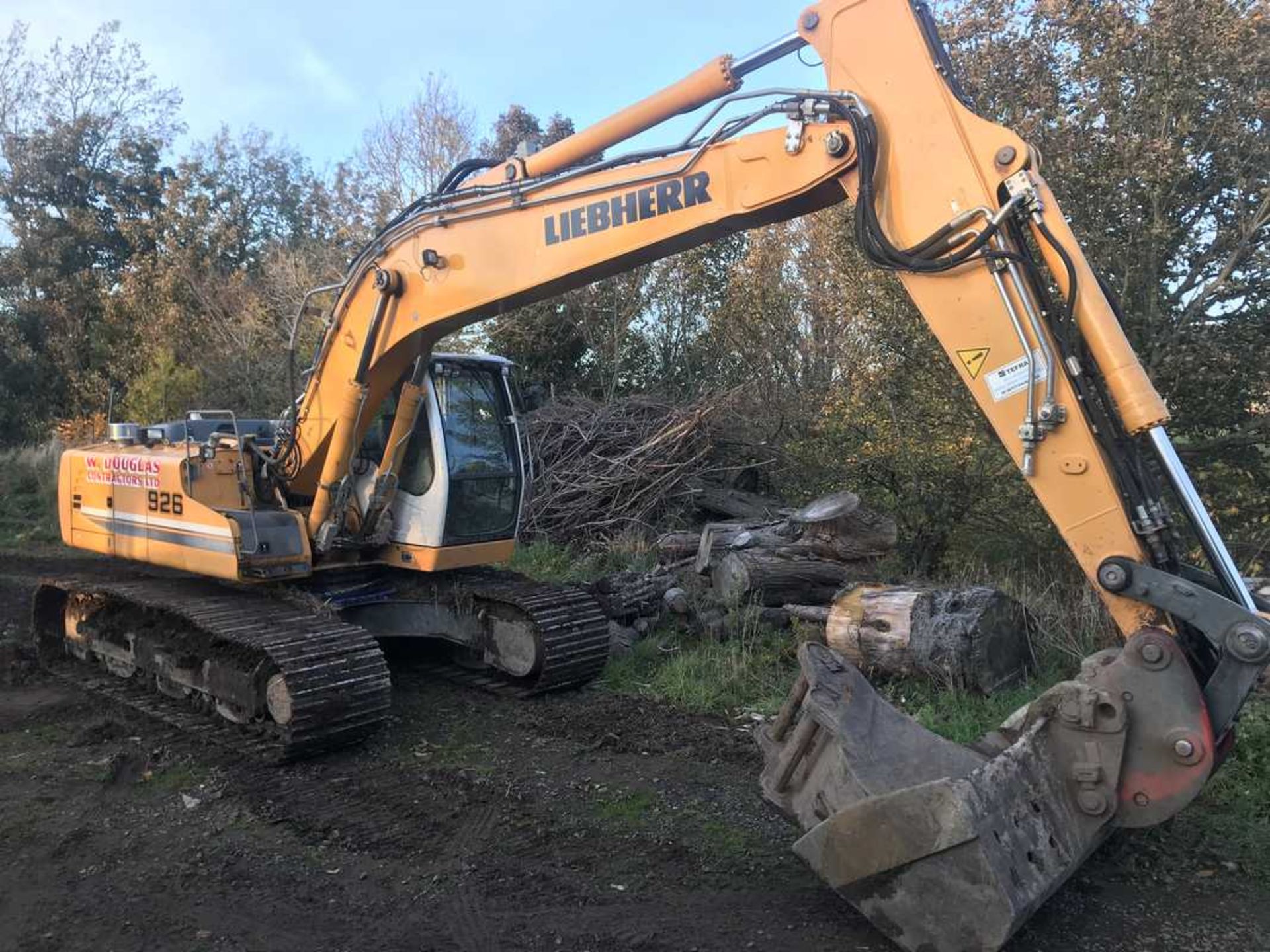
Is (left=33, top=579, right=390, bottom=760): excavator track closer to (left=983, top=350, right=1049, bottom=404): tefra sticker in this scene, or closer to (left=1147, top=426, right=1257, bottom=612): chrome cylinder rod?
(left=983, top=350, right=1049, bottom=404): tefra sticker

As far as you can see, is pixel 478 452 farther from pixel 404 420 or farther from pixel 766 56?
pixel 766 56

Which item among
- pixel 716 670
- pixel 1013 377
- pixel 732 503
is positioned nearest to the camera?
pixel 1013 377

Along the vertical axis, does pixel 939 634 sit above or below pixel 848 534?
below

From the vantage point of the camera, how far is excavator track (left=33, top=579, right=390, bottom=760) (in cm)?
495

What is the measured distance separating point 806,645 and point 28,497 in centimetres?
1545

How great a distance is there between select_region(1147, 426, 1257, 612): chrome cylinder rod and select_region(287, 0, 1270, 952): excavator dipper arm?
0.01m

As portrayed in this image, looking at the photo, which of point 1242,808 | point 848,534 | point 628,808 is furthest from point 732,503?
point 1242,808

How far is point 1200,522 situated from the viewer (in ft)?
10.2

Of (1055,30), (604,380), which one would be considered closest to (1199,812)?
(1055,30)

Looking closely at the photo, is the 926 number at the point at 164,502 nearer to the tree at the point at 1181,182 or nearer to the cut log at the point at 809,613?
the cut log at the point at 809,613

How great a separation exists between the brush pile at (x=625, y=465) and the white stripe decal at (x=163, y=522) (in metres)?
4.99

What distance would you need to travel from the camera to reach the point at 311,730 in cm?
490

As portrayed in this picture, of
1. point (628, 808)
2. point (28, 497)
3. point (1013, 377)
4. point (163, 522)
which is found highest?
point (1013, 377)

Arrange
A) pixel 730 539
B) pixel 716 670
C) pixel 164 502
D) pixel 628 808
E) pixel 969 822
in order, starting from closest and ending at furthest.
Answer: pixel 969 822 → pixel 628 808 → pixel 164 502 → pixel 716 670 → pixel 730 539
